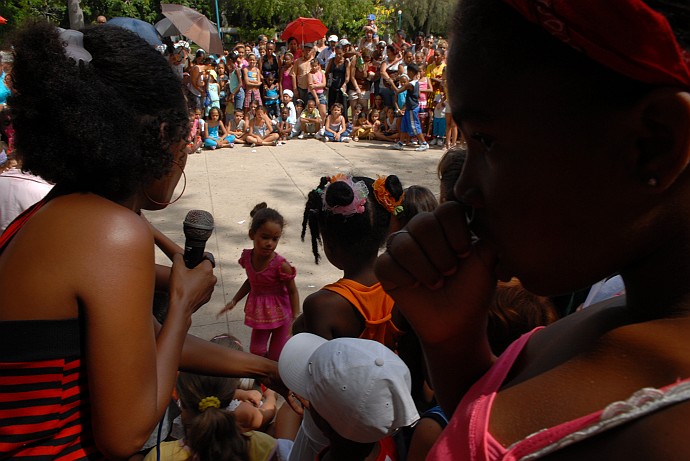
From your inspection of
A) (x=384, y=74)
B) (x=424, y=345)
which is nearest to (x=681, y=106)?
(x=424, y=345)

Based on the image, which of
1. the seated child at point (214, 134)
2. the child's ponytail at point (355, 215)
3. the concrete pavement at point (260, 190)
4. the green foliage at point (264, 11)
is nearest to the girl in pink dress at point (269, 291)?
the concrete pavement at point (260, 190)

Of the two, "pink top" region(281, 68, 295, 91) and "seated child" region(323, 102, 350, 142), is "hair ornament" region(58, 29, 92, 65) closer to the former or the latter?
"seated child" region(323, 102, 350, 142)

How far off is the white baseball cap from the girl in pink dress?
7.15 ft

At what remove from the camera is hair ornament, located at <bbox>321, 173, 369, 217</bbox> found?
10.1ft

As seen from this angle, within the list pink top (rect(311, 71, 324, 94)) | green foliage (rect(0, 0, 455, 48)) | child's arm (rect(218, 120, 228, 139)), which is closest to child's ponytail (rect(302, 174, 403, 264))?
child's arm (rect(218, 120, 228, 139))

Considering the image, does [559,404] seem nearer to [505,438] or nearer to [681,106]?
[505,438]

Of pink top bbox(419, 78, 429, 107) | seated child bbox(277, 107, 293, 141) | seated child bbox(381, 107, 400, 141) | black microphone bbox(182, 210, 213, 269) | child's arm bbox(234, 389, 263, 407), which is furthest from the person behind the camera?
seated child bbox(277, 107, 293, 141)

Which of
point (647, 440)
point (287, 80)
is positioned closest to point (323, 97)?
point (287, 80)

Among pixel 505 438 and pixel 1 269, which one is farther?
pixel 1 269

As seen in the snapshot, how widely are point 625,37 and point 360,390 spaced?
4.76ft

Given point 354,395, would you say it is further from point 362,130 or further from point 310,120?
point 310,120

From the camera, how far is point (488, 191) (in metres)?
0.85

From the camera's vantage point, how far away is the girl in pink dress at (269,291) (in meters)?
4.18

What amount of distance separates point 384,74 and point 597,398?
13528mm
